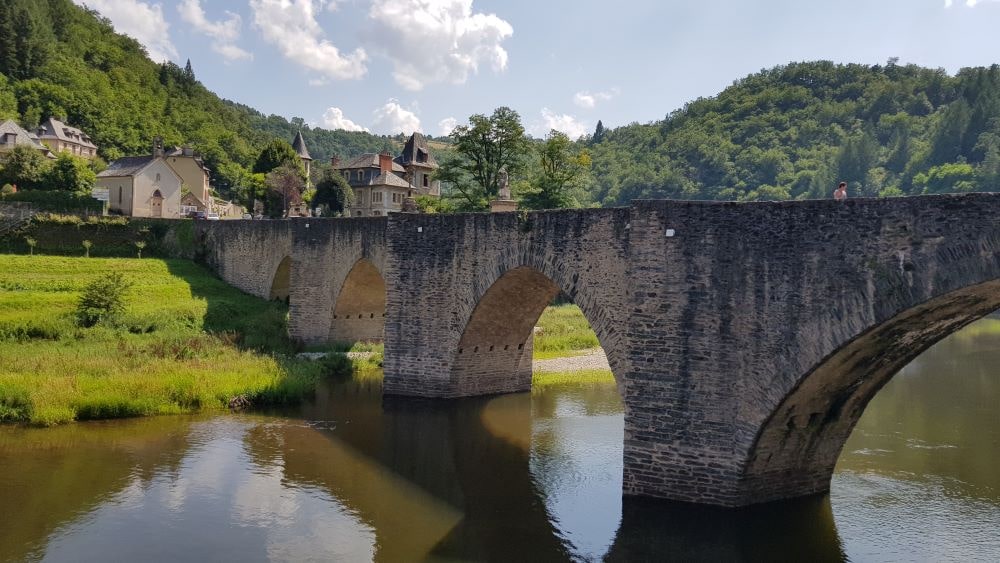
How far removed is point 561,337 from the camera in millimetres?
33594

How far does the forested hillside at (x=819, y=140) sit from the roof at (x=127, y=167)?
150 feet

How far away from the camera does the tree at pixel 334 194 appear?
48594 mm

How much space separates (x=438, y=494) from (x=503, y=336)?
834cm

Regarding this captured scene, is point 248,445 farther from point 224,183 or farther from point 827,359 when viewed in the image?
point 224,183

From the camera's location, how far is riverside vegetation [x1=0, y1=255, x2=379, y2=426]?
20188 millimetres

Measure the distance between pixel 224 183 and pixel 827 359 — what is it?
268 ft

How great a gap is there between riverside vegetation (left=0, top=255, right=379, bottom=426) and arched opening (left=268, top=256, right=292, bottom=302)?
0.77 metres

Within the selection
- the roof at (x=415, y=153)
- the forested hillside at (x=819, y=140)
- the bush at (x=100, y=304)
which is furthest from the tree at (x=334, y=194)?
the forested hillside at (x=819, y=140)

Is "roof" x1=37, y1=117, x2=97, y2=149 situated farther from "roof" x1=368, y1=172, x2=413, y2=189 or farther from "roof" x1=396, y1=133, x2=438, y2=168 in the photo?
Answer: "roof" x1=368, y1=172, x2=413, y2=189

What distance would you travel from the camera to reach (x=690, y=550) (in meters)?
12.6

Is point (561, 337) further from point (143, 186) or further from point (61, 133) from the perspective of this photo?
point (61, 133)

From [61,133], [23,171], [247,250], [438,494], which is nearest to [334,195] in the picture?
[247,250]

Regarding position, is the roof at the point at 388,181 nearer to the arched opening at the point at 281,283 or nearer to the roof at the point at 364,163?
the roof at the point at 364,163

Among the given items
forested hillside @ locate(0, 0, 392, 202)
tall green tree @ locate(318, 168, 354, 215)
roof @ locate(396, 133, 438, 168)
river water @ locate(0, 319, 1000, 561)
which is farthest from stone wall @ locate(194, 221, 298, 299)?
forested hillside @ locate(0, 0, 392, 202)
